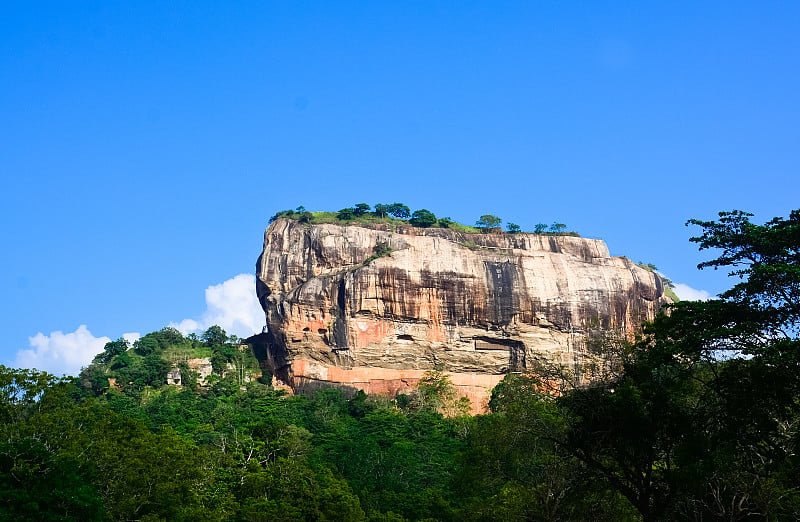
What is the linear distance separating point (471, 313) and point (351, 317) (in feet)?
26.8

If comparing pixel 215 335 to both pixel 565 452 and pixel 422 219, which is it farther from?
pixel 565 452

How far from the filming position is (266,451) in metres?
39.3

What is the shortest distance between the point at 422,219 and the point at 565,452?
48398 mm

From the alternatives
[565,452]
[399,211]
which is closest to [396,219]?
[399,211]

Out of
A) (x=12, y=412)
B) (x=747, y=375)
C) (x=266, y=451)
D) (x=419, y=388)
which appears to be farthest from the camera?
(x=419, y=388)

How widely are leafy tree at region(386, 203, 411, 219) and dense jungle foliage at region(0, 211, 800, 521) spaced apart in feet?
106

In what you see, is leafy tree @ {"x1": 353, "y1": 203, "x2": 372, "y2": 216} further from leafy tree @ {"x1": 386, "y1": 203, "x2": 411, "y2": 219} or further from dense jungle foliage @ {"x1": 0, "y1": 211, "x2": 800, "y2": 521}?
dense jungle foliage @ {"x1": 0, "y1": 211, "x2": 800, "y2": 521}

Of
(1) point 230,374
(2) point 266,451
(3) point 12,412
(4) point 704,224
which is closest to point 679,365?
(4) point 704,224

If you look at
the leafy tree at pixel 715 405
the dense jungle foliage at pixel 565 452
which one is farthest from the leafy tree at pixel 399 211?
the leafy tree at pixel 715 405

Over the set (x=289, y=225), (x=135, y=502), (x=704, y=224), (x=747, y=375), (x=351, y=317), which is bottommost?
(x=135, y=502)

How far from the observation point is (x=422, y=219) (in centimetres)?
6888

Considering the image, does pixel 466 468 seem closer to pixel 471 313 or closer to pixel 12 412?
pixel 12 412

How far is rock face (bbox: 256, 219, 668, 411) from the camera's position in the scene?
61812 mm

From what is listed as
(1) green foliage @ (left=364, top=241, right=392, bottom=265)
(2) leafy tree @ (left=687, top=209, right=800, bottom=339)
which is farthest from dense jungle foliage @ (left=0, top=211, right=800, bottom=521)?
(1) green foliage @ (left=364, top=241, right=392, bottom=265)
